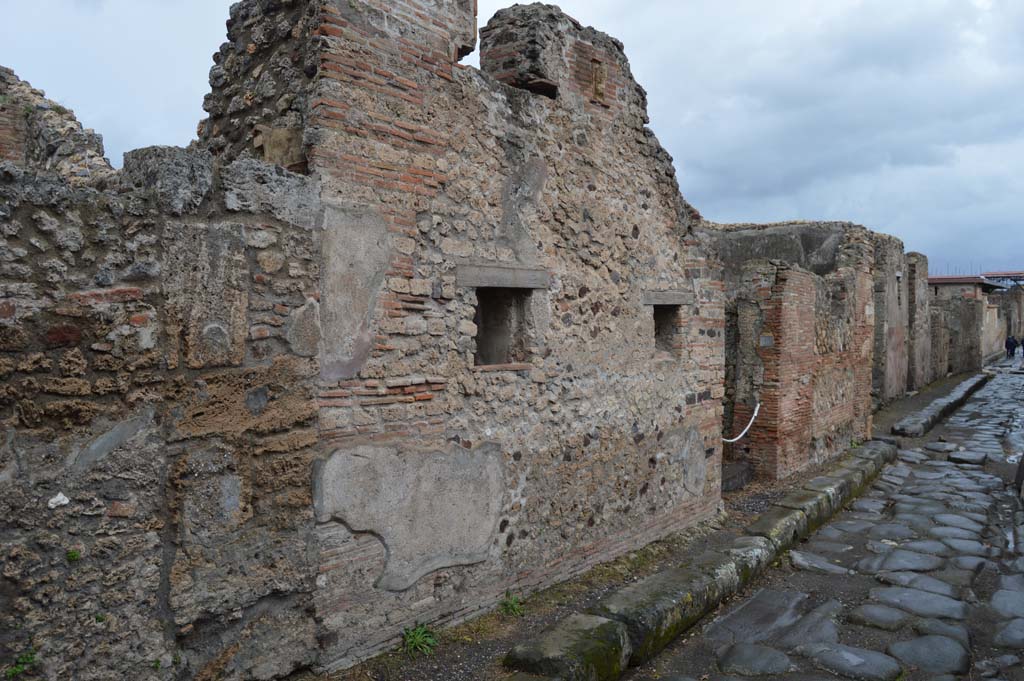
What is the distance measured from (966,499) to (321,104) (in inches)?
296

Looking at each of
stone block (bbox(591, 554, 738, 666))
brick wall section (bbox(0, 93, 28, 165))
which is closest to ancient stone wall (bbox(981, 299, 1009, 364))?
stone block (bbox(591, 554, 738, 666))

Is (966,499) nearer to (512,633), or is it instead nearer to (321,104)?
(512,633)

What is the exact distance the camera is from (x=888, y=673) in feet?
12.9

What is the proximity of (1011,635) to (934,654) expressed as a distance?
25.1 inches

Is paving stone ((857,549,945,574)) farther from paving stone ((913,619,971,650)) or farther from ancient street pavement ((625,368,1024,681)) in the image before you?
paving stone ((913,619,971,650))

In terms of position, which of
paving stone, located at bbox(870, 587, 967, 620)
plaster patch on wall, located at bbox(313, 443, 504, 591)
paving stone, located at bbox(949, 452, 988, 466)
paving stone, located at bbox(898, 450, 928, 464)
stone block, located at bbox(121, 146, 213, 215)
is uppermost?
stone block, located at bbox(121, 146, 213, 215)

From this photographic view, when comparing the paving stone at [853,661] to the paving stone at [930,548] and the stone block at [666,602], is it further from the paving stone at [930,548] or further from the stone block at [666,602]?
the paving stone at [930,548]

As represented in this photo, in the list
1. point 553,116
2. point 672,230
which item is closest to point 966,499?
point 672,230

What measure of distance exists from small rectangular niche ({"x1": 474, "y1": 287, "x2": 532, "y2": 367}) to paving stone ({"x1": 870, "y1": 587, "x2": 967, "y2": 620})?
9.85ft

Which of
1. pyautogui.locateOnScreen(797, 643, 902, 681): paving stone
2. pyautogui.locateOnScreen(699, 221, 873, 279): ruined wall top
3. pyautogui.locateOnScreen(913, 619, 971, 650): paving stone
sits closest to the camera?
pyautogui.locateOnScreen(797, 643, 902, 681): paving stone

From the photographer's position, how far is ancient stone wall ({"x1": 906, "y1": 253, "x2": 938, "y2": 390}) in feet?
55.0

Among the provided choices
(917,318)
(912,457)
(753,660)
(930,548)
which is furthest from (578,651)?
(917,318)

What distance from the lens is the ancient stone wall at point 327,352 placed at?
2512 mm

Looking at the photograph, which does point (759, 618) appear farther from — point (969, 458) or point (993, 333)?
point (993, 333)
